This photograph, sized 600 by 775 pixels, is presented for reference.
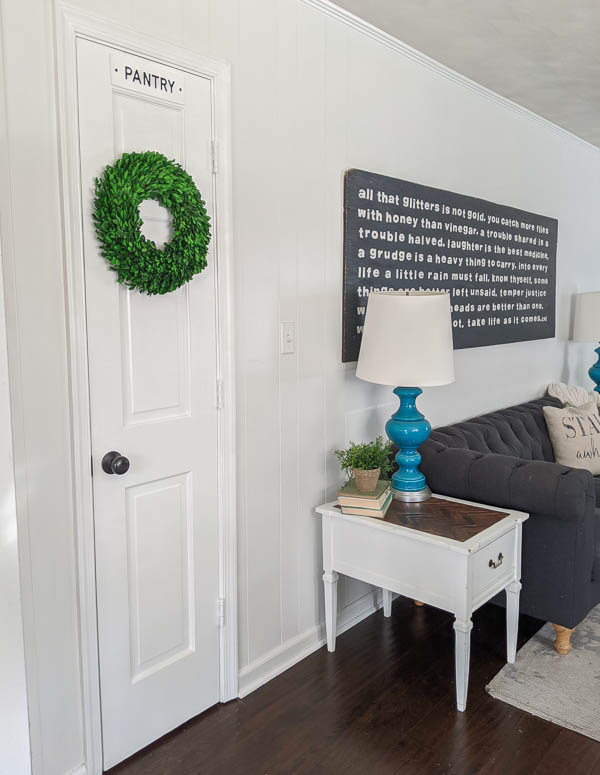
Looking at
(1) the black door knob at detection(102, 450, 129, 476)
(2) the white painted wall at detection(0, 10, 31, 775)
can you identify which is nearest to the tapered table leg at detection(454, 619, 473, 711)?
(1) the black door knob at detection(102, 450, 129, 476)

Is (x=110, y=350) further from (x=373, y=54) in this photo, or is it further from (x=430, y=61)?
(x=430, y=61)

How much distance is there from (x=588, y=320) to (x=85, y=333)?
3664 millimetres

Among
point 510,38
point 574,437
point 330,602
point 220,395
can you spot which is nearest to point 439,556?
point 330,602

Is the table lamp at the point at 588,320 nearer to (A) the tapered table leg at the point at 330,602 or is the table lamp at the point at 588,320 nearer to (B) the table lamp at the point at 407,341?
(B) the table lamp at the point at 407,341

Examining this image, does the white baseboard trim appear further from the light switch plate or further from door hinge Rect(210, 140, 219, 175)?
door hinge Rect(210, 140, 219, 175)

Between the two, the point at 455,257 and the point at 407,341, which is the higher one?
the point at 455,257

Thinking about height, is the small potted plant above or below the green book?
above

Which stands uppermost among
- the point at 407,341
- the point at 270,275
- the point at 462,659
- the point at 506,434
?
the point at 270,275

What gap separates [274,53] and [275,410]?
1232 mm

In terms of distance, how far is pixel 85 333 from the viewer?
1824 millimetres

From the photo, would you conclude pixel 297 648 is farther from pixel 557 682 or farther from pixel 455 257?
pixel 455 257

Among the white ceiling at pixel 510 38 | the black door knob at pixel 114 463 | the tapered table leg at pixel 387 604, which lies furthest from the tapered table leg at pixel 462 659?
the white ceiling at pixel 510 38

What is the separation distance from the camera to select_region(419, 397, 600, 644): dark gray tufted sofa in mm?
2434

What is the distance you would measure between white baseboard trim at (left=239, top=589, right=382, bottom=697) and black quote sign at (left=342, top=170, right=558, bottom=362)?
1073mm
